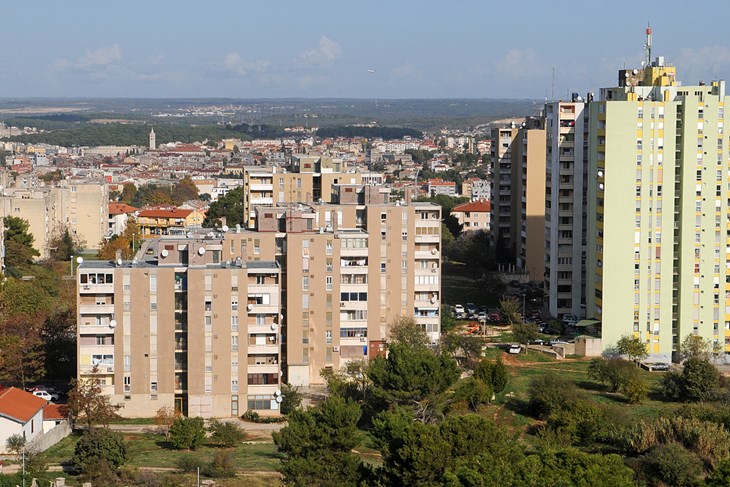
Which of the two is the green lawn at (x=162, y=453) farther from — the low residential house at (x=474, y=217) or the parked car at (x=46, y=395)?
the low residential house at (x=474, y=217)

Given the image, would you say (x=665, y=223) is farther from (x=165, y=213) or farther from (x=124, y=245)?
(x=165, y=213)

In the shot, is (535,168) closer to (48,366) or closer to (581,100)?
(581,100)

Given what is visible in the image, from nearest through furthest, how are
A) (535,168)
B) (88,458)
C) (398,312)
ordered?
(88,458) < (398,312) < (535,168)

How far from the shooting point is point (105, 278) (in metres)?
35.3

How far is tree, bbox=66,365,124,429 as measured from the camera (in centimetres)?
3369

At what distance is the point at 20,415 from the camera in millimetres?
→ 32375

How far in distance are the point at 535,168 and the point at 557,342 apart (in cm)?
1437

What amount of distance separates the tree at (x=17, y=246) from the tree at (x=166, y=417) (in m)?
25.6

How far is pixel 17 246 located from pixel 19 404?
29224 mm

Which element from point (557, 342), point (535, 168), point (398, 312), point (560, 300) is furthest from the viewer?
point (535, 168)

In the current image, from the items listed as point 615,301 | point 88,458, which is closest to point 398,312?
point 615,301

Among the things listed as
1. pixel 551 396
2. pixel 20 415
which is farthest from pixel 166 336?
pixel 551 396

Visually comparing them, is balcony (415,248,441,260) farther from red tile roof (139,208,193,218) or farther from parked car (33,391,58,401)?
red tile roof (139,208,193,218)

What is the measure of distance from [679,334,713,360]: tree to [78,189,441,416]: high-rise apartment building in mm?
10886
